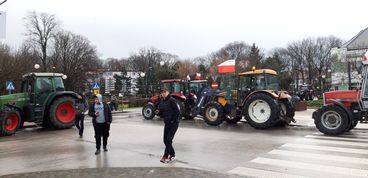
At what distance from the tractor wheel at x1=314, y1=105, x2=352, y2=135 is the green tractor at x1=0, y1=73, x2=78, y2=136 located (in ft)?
33.9

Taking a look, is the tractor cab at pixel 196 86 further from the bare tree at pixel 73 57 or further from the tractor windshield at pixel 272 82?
the bare tree at pixel 73 57

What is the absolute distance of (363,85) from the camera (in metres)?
11.4

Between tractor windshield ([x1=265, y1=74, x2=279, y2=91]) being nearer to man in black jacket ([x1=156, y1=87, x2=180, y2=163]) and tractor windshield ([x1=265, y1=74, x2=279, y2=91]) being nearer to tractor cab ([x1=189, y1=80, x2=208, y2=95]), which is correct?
tractor cab ([x1=189, y1=80, x2=208, y2=95])

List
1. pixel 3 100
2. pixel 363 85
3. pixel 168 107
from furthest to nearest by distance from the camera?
1. pixel 3 100
2. pixel 363 85
3. pixel 168 107

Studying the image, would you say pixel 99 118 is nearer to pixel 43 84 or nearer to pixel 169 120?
pixel 169 120

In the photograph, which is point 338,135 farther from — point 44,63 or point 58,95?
point 44,63

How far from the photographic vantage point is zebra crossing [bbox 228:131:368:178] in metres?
6.59

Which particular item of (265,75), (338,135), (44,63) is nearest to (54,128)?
(265,75)

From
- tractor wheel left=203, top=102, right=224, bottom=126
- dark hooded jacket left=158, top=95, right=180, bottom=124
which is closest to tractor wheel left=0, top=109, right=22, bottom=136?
tractor wheel left=203, top=102, right=224, bottom=126

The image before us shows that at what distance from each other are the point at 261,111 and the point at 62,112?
28.4 feet

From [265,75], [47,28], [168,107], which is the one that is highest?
[47,28]

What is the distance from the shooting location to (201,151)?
351 inches

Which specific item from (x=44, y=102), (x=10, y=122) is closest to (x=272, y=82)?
(x=44, y=102)

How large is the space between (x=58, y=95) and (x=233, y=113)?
782 cm
